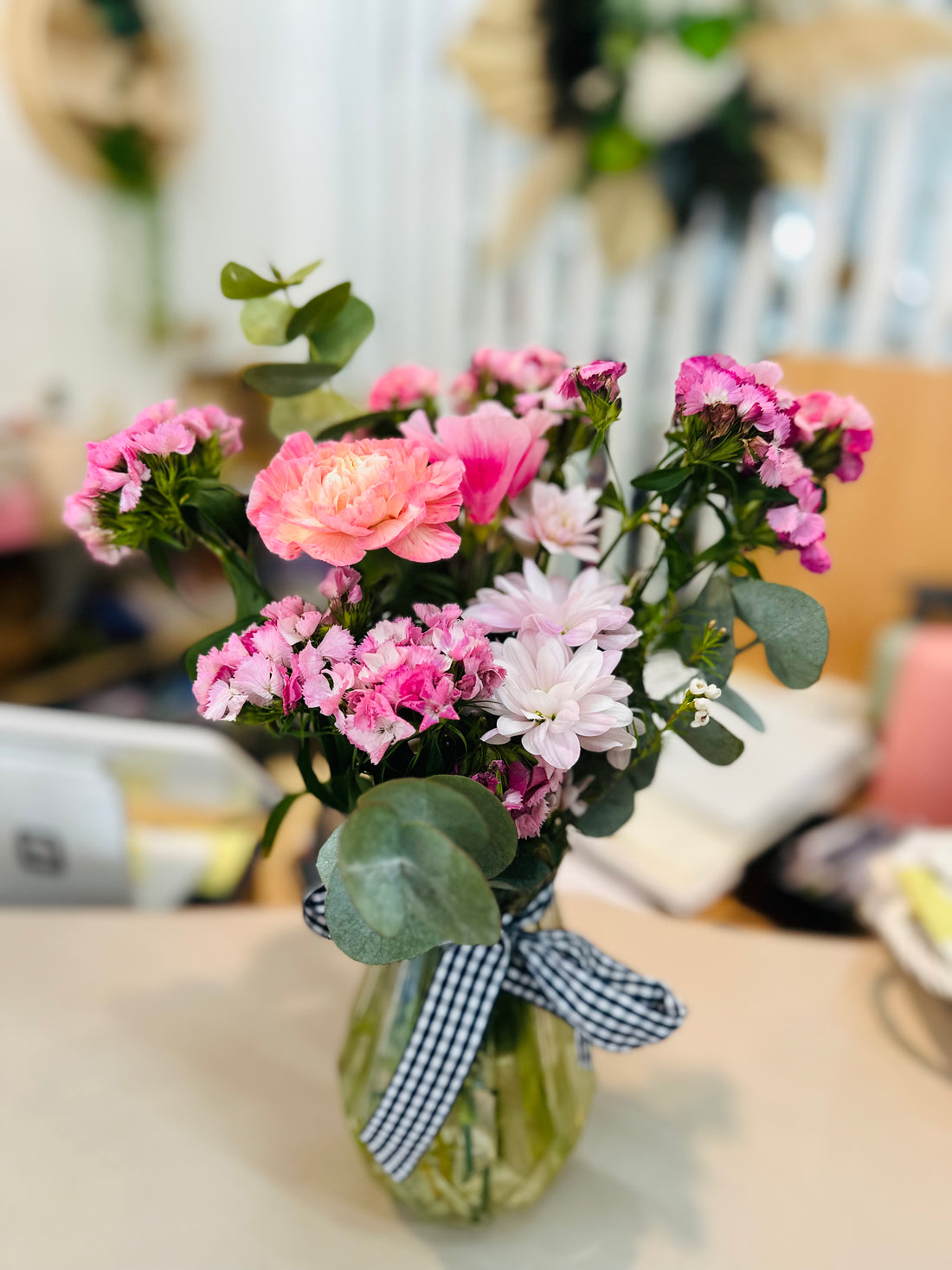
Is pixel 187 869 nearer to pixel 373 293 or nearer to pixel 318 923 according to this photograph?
pixel 318 923

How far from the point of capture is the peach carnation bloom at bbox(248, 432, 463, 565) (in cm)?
36

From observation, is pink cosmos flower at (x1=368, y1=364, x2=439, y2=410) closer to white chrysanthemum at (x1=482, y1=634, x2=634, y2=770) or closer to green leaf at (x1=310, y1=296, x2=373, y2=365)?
green leaf at (x1=310, y1=296, x2=373, y2=365)

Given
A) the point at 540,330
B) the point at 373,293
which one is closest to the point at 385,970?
the point at 540,330

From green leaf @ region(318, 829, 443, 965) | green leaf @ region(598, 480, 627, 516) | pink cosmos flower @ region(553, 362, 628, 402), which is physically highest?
pink cosmos flower @ region(553, 362, 628, 402)

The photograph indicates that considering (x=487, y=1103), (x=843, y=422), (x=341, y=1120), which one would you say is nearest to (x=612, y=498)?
(x=843, y=422)

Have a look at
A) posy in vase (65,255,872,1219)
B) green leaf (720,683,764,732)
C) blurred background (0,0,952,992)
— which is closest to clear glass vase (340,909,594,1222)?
posy in vase (65,255,872,1219)

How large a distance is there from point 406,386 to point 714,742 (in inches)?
10.5

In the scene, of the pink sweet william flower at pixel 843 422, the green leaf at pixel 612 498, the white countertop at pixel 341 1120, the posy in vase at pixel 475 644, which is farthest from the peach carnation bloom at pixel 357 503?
the white countertop at pixel 341 1120

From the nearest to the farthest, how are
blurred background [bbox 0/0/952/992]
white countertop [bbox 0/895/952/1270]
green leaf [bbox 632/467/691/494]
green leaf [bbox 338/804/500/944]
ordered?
1. green leaf [bbox 338/804/500/944]
2. green leaf [bbox 632/467/691/494]
3. white countertop [bbox 0/895/952/1270]
4. blurred background [bbox 0/0/952/992]

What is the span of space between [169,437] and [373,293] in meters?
2.39

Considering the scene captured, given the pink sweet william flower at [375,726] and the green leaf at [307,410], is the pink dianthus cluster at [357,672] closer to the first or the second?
the pink sweet william flower at [375,726]

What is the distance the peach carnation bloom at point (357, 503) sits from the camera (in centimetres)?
36

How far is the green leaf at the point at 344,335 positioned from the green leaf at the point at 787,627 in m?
0.26

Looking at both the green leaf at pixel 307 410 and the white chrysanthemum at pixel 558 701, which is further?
the green leaf at pixel 307 410
